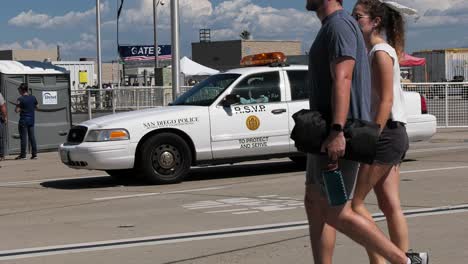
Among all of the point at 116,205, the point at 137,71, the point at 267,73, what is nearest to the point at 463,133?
the point at 267,73

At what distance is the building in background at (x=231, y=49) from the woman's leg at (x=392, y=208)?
67546mm

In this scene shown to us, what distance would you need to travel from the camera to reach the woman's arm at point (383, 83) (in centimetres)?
521

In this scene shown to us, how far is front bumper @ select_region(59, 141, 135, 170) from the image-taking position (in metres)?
11.1

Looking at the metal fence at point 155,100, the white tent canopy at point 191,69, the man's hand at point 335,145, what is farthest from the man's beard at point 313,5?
the white tent canopy at point 191,69

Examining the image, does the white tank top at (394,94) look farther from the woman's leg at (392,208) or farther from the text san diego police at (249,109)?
the text san diego police at (249,109)

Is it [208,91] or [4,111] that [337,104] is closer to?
[208,91]

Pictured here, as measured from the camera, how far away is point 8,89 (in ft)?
58.0

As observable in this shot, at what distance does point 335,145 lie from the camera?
4.55 m

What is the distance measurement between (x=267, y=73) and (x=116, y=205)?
346 cm

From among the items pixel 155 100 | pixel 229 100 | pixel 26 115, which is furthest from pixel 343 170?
pixel 155 100

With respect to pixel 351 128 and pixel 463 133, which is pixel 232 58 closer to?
pixel 463 133

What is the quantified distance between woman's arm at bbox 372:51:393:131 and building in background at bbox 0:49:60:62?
65.5m

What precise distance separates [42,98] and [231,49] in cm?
5822

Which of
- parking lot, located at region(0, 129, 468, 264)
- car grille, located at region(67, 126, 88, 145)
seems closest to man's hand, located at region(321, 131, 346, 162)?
parking lot, located at region(0, 129, 468, 264)
